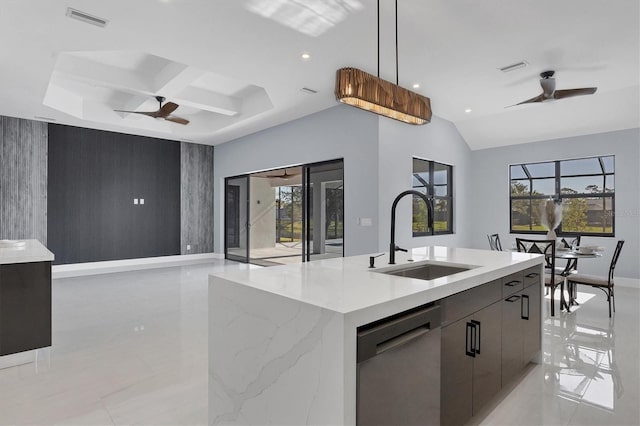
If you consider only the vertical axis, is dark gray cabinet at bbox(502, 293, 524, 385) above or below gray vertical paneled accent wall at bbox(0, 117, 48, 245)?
below

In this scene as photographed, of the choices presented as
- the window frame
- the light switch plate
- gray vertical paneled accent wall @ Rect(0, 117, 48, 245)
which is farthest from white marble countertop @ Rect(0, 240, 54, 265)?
the window frame

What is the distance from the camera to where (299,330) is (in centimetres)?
134

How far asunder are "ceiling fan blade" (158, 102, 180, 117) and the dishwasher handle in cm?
557

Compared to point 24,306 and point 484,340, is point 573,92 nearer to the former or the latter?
point 484,340

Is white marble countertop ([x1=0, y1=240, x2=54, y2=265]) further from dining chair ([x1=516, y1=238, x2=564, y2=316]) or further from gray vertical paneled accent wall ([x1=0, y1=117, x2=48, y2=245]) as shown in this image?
dining chair ([x1=516, y1=238, x2=564, y2=316])

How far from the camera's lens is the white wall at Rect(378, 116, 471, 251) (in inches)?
220

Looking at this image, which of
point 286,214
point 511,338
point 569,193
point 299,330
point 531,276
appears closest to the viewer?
point 299,330

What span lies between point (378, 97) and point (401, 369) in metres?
1.49

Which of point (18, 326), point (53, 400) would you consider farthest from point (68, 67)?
point (53, 400)

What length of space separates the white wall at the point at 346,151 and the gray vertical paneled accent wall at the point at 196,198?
222cm

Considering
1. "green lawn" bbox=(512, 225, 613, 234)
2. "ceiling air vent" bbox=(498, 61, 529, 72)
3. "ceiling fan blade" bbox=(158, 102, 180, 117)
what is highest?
"ceiling air vent" bbox=(498, 61, 529, 72)

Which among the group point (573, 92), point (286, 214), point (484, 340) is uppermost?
point (573, 92)

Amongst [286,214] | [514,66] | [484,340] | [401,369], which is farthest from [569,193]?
[401,369]

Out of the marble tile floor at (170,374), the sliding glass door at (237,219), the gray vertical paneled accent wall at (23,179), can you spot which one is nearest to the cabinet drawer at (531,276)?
the marble tile floor at (170,374)
